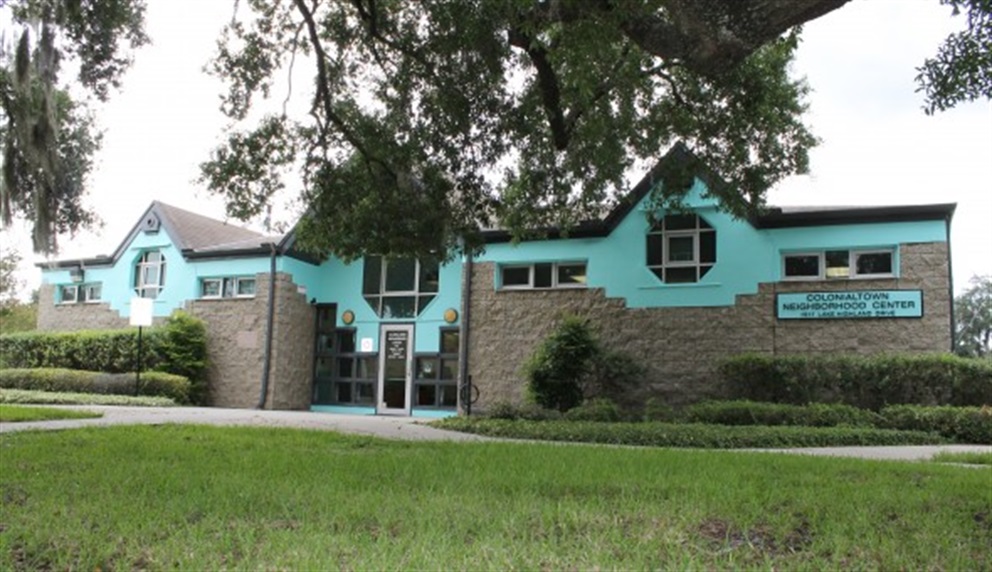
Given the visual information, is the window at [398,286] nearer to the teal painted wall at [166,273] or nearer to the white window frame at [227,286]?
the teal painted wall at [166,273]

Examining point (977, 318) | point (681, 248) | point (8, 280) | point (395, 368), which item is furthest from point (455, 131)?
point (977, 318)

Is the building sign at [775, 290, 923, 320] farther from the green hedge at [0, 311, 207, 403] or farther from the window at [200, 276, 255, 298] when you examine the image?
the green hedge at [0, 311, 207, 403]

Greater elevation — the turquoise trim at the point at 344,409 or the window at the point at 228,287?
the window at the point at 228,287

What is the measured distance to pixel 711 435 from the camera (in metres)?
10.0

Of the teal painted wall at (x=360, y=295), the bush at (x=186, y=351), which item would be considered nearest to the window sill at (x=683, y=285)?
the teal painted wall at (x=360, y=295)

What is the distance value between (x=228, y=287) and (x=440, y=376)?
711cm

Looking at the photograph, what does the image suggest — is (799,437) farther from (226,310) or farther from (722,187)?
(226,310)

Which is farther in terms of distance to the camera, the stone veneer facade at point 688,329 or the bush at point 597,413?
the stone veneer facade at point 688,329

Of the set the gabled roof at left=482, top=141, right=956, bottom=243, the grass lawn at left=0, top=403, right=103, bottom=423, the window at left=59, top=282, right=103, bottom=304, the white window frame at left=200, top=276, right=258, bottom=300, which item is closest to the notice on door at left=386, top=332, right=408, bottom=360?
the white window frame at left=200, top=276, right=258, bottom=300

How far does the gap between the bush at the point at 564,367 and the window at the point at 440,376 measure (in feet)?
11.0

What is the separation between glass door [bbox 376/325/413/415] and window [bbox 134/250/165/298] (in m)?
7.83

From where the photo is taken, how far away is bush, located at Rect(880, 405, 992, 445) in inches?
446

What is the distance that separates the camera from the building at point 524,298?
14.5 metres

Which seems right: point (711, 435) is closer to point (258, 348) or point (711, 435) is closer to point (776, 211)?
point (776, 211)
